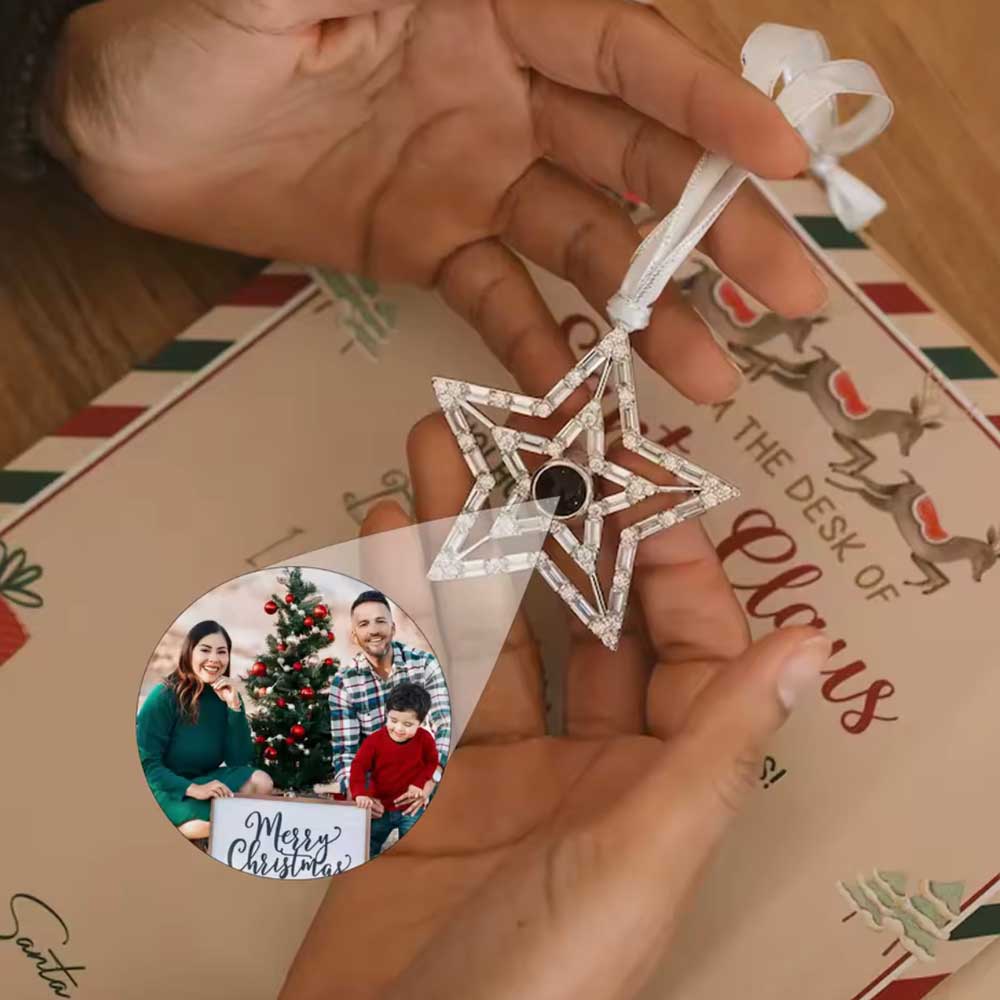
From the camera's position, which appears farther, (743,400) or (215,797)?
(743,400)

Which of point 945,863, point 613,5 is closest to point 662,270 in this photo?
point 613,5

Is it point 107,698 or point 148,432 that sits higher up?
point 148,432

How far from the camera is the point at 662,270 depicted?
0.53 meters

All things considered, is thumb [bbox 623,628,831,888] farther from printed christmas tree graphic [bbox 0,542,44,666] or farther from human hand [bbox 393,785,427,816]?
printed christmas tree graphic [bbox 0,542,44,666]

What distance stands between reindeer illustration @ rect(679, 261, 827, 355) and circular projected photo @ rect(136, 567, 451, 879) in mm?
320

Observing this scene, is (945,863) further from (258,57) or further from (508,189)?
(258,57)

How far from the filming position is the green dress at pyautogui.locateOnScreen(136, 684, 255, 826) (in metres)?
0.48

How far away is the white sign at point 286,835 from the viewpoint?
0.48 meters

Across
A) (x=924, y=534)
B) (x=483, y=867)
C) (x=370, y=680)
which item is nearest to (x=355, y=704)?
(x=370, y=680)

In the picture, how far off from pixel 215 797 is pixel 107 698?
16 centimetres

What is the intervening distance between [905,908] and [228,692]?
383 mm

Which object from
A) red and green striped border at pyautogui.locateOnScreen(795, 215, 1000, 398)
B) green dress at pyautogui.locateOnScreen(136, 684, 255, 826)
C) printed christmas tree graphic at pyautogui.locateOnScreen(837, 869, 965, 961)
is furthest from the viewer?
red and green striped border at pyautogui.locateOnScreen(795, 215, 1000, 398)

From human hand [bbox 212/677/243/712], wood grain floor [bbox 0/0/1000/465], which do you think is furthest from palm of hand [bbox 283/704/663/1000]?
wood grain floor [bbox 0/0/1000/465]

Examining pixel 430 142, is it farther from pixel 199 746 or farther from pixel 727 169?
pixel 199 746
